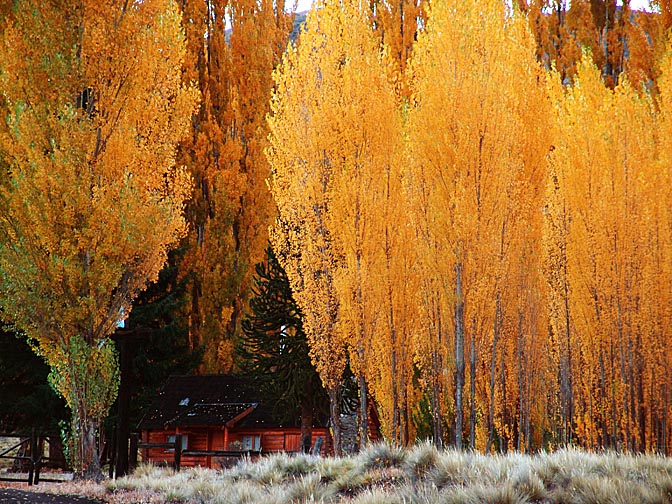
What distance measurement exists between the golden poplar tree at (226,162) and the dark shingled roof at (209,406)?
7.50 feet

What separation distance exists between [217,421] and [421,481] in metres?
14.7

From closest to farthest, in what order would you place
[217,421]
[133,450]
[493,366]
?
[493,366]
[133,450]
[217,421]

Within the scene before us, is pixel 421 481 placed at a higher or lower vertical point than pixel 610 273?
lower

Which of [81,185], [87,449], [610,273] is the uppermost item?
[81,185]

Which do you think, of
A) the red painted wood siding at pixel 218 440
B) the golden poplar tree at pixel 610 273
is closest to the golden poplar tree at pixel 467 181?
the golden poplar tree at pixel 610 273

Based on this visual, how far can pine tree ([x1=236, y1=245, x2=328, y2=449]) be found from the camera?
17.6 meters

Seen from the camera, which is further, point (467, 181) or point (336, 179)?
point (336, 179)

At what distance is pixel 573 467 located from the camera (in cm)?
772

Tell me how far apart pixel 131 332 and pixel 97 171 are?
3.12m

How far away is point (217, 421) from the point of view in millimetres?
21891

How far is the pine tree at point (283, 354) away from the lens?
57.8ft

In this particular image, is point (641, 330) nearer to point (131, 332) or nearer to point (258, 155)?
point (131, 332)

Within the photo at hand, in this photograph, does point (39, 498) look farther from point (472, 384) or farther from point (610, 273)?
point (610, 273)

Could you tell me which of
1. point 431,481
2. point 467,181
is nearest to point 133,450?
point 467,181
